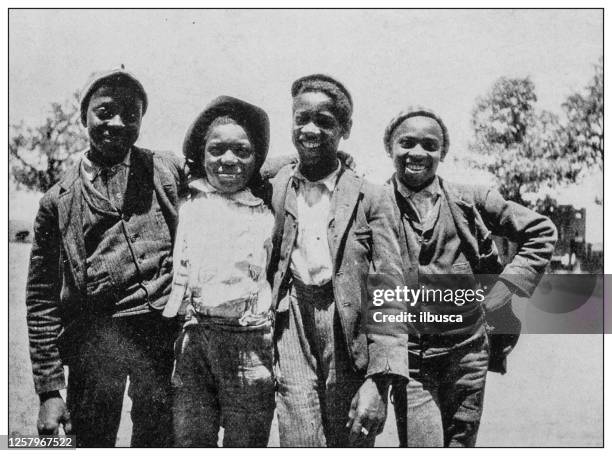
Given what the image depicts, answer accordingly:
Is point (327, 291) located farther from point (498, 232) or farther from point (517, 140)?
point (517, 140)

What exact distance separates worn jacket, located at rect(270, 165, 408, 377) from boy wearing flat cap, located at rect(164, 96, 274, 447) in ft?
0.38

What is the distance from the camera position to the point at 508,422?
3432 mm

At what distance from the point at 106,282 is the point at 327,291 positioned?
1148mm

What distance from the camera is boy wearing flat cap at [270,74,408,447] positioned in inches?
110

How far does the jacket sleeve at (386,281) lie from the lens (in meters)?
2.77

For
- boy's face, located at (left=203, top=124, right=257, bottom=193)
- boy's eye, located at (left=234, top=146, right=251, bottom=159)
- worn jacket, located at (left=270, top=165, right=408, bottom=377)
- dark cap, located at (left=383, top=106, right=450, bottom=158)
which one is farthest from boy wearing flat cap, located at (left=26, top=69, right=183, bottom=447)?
dark cap, located at (left=383, top=106, right=450, bottom=158)

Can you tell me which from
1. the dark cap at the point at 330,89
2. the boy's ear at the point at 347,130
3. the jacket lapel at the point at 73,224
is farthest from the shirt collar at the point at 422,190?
the jacket lapel at the point at 73,224

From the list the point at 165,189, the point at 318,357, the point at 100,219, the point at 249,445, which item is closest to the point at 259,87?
the point at 165,189

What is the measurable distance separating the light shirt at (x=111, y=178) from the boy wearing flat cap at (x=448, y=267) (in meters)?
1.44

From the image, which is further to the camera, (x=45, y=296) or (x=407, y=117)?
(x=407, y=117)

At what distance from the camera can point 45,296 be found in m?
3.11

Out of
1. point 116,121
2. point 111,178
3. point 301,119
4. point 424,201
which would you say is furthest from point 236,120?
point 424,201

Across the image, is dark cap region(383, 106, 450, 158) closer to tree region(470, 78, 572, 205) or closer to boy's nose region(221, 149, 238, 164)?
tree region(470, 78, 572, 205)

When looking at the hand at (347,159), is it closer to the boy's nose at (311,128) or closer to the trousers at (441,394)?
the boy's nose at (311,128)
